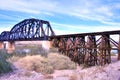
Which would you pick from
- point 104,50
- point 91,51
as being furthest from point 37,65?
point 91,51

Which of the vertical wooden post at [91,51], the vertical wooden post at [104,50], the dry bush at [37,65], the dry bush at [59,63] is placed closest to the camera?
the dry bush at [37,65]

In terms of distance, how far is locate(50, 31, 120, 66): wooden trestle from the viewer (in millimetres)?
23781

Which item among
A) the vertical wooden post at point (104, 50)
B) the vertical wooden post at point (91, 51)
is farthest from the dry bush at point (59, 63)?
the vertical wooden post at point (104, 50)

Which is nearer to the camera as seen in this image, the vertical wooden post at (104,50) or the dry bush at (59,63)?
the dry bush at (59,63)

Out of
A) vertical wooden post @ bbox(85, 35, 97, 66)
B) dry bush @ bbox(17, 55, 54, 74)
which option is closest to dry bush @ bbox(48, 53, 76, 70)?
dry bush @ bbox(17, 55, 54, 74)

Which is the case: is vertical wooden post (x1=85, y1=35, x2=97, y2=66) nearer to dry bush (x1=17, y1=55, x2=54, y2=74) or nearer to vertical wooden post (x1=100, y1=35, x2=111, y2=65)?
vertical wooden post (x1=100, y1=35, x2=111, y2=65)

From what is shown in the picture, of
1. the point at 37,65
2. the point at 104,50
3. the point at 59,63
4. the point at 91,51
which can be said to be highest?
the point at 104,50

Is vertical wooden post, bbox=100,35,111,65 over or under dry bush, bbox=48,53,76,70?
over

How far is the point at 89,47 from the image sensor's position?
1022 inches

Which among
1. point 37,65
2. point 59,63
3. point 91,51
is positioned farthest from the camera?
point 91,51

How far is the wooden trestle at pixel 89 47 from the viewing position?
2378 centimetres

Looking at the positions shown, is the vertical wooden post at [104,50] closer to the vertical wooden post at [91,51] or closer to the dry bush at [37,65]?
the vertical wooden post at [91,51]

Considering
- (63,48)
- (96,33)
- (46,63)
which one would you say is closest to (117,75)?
(46,63)

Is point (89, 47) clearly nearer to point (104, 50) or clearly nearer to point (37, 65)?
point (104, 50)
